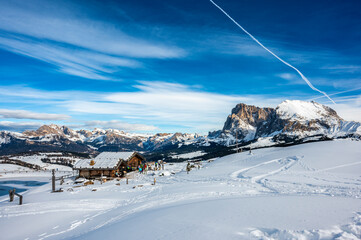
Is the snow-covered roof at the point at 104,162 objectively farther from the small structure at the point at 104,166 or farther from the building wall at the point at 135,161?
the building wall at the point at 135,161

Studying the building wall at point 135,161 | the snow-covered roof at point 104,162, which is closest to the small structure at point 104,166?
the snow-covered roof at point 104,162

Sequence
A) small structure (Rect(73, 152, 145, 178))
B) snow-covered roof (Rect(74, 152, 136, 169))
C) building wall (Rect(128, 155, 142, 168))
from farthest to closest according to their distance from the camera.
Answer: building wall (Rect(128, 155, 142, 168))
snow-covered roof (Rect(74, 152, 136, 169))
small structure (Rect(73, 152, 145, 178))

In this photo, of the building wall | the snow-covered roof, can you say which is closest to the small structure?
the snow-covered roof

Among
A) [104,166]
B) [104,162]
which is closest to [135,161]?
[104,162]

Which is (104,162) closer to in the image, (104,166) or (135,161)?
(104,166)

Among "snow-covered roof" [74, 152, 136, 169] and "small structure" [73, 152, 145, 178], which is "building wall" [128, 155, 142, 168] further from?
"snow-covered roof" [74, 152, 136, 169]

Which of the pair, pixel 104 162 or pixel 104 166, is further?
pixel 104 162

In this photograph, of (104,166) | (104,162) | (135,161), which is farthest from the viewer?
(135,161)

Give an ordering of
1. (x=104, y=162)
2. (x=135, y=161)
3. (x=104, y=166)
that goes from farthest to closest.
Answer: (x=135, y=161) < (x=104, y=162) < (x=104, y=166)

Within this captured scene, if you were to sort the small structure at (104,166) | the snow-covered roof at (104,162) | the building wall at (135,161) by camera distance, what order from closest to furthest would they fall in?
the small structure at (104,166) → the snow-covered roof at (104,162) → the building wall at (135,161)

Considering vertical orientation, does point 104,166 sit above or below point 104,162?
below

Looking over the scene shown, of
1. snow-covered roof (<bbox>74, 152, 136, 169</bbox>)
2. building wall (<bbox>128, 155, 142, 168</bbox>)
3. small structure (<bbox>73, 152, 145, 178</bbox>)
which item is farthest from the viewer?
building wall (<bbox>128, 155, 142, 168</bbox>)

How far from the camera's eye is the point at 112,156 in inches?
1989

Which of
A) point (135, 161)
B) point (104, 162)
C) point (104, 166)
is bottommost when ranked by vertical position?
point (135, 161)
